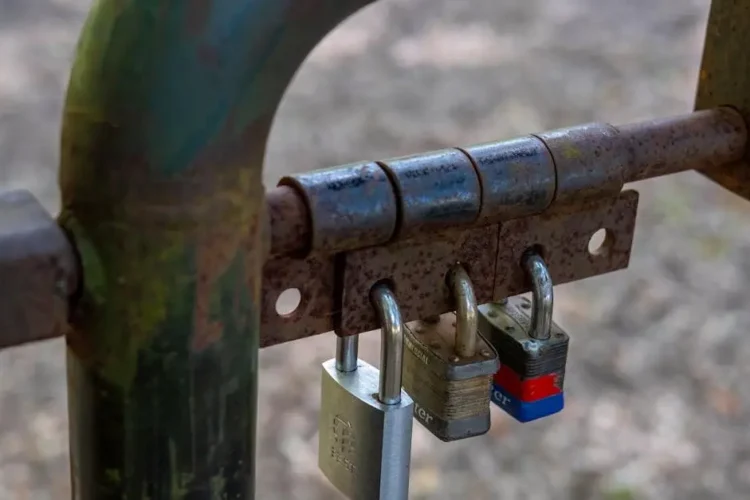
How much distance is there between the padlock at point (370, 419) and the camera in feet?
1.96

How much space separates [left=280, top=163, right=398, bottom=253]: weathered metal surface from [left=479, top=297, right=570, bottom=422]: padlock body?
0.60 feet

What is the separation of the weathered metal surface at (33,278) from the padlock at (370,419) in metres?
0.19

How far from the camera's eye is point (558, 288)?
2.41 meters

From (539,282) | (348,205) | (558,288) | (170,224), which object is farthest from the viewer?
(558,288)

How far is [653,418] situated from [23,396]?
3.67 feet

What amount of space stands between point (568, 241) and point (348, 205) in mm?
173

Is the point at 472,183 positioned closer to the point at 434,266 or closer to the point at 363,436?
the point at 434,266

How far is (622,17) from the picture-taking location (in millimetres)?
3482

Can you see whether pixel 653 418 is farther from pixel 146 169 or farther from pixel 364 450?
pixel 146 169

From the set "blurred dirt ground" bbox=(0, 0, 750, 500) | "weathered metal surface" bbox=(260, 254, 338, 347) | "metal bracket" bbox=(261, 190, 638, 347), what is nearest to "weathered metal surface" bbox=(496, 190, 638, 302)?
"metal bracket" bbox=(261, 190, 638, 347)

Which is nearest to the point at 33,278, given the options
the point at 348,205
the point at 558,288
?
the point at 348,205

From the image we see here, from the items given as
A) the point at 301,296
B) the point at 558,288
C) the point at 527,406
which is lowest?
the point at 558,288

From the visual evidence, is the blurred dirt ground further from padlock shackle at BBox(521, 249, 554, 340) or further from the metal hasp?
the metal hasp

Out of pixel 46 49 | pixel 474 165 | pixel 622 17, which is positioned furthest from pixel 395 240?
pixel 622 17
